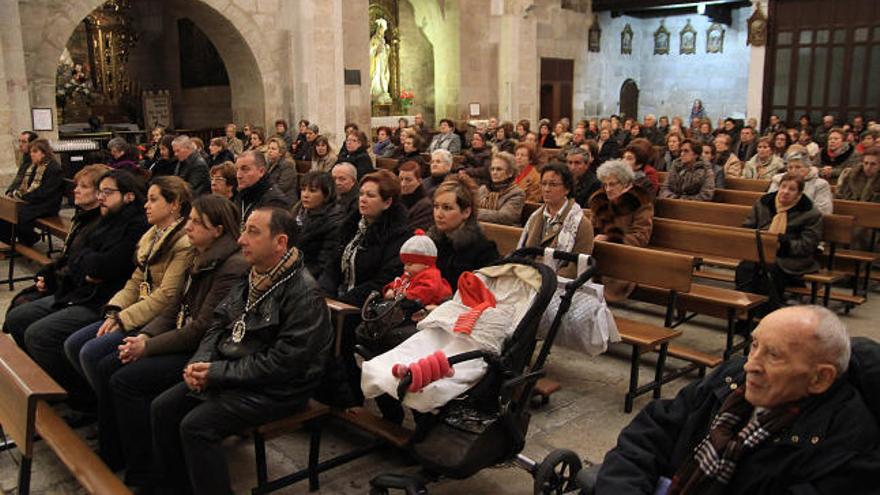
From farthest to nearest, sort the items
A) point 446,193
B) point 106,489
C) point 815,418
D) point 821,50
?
1. point 821,50
2. point 446,193
3. point 106,489
4. point 815,418

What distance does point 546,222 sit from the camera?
489 cm

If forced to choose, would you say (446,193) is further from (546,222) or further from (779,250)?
(779,250)

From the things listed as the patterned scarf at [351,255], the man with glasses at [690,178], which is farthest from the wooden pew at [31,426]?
the man with glasses at [690,178]

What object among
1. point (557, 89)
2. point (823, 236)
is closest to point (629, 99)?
point (557, 89)

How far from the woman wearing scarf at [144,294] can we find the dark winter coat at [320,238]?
0.94 m

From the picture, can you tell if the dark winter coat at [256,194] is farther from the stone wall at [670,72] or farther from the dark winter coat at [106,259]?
the stone wall at [670,72]

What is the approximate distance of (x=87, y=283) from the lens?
177 inches

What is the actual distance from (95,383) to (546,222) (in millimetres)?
2815

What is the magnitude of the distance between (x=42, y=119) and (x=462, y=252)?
1085 cm

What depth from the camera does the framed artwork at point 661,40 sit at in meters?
22.3

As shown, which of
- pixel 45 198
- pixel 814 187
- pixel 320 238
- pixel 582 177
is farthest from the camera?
pixel 45 198

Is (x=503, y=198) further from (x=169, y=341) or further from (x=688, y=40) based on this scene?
(x=688, y=40)

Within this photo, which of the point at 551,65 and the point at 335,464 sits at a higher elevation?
the point at 551,65

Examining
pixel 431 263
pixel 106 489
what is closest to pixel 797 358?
pixel 431 263
